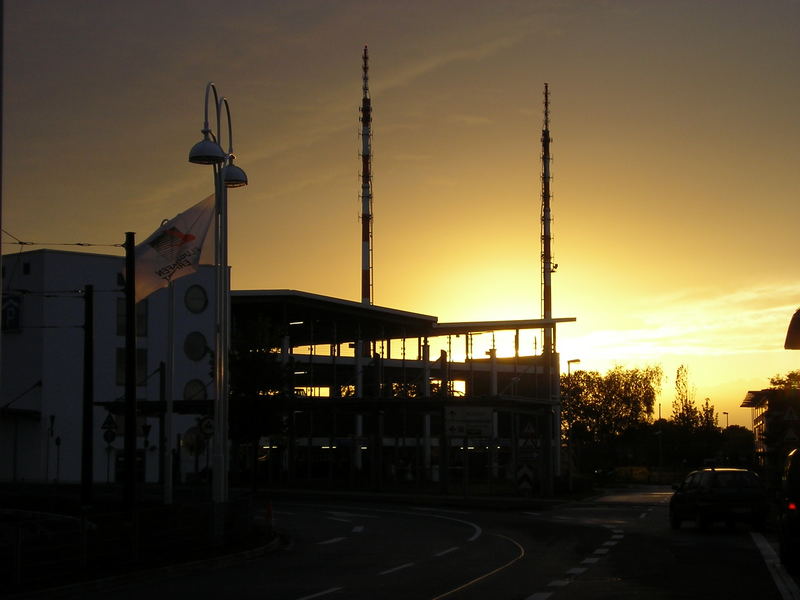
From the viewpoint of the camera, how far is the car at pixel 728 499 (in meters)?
28.6

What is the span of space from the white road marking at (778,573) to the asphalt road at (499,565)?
0.06 ft

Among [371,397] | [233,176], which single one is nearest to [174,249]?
[233,176]

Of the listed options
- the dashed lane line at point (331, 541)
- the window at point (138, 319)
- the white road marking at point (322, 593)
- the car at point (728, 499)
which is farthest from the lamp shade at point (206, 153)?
the window at point (138, 319)

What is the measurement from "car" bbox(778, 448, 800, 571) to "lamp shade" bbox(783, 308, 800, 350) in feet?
17.3

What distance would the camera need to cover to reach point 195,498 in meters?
41.6

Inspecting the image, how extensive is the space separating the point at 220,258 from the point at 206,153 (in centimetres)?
258

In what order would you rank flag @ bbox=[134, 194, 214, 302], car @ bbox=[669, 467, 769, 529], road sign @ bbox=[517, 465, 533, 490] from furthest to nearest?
road sign @ bbox=[517, 465, 533, 490] → flag @ bbox=[134, 194, 214, 302] → car @ bbox=[669, 467, 769, 529]

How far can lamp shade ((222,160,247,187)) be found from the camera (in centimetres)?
2742

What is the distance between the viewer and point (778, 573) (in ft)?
59.5

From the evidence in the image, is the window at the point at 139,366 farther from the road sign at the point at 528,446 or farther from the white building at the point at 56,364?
the road sign at the point at 528,446

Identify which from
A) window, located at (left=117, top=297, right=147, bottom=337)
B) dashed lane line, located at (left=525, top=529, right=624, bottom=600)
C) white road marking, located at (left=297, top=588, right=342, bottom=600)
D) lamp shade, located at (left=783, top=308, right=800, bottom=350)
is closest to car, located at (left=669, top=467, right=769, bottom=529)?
dashed lane line, located at (left=525, top=529, right=624, bottom=600)

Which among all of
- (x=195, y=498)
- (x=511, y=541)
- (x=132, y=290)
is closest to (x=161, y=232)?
(x=132, y=290)

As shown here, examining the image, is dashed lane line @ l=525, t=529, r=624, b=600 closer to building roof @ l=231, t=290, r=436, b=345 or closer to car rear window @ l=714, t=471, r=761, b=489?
car rear window @ l=714, t=471, r=761, b=489

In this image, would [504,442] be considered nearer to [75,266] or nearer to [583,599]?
[75,266]
